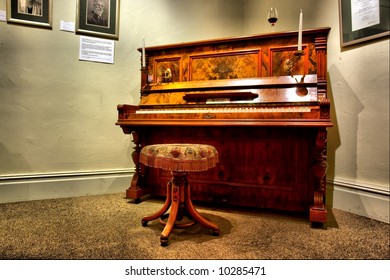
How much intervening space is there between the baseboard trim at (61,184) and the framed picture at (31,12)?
1475 mm

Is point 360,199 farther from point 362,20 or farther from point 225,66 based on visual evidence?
point 225,66

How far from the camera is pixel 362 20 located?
2117 mm

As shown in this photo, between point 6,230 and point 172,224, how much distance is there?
1148 millimetres

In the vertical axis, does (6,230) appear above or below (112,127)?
below

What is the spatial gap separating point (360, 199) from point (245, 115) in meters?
1.24

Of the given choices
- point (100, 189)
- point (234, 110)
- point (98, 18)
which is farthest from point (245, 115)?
point (98, 18)

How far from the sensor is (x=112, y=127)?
294 cm

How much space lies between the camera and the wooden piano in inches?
77.9

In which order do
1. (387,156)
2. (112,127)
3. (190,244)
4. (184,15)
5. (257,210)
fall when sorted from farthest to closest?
(184,15) < (112,127) < (257,210) < (387,156) < (190,244)

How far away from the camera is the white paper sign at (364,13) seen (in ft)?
6.51

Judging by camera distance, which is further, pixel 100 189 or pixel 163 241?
pixel 100 189

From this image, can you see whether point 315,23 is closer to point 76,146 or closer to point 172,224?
point 172,224

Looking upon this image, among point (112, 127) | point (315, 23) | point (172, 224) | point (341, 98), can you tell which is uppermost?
point (315, 23)

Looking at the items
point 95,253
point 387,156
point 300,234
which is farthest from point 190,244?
point 387,156
